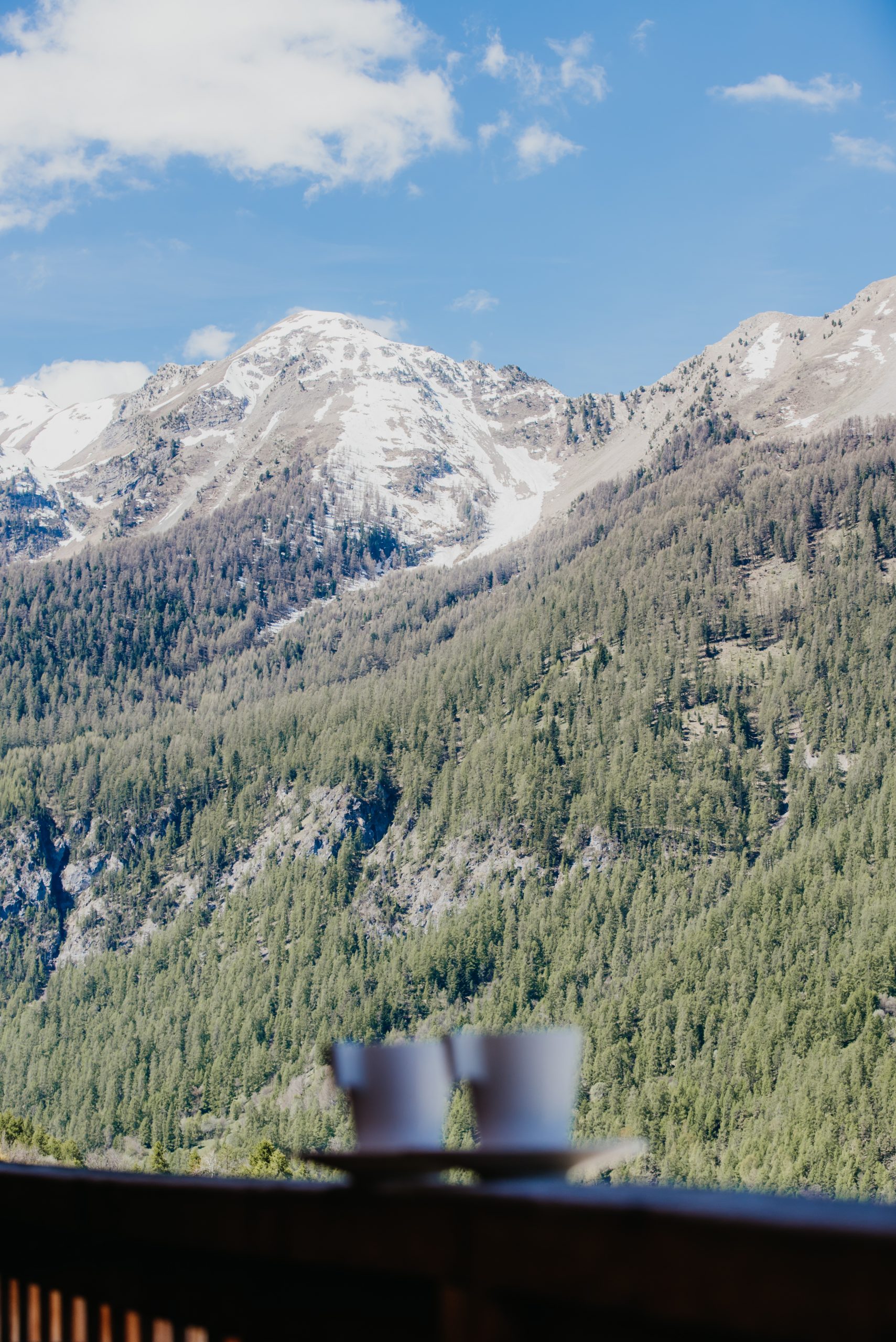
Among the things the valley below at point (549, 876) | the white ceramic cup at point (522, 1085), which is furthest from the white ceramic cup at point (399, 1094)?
the valley below at point (549, 876)

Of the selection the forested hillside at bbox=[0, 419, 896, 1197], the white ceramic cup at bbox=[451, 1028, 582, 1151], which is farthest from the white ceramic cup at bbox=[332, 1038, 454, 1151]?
the forested hillside at bbox=[0, 419, 896, 1197]

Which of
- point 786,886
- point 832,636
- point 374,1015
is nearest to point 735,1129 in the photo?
point 786,886

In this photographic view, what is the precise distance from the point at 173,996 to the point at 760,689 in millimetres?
91375

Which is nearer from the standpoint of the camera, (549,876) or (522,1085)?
(522,1085)

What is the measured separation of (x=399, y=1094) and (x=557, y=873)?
151817 mm

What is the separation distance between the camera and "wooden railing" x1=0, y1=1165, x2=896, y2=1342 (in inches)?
54.8

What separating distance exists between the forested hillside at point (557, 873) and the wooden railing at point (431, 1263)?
304 feet

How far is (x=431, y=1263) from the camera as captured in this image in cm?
177

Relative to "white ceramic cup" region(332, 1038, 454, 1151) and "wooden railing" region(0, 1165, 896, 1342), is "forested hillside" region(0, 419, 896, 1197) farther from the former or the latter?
"white ceramic cup" region(332, 1038, 454, 1151)

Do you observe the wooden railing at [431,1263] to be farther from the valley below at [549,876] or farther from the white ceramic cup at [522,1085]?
the valley below at [549,876]

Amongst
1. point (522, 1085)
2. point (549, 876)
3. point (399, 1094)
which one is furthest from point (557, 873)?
point (522, 1085)

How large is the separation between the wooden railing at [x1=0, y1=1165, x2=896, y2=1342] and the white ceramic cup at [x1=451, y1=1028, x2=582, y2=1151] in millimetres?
228

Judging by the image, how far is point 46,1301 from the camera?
2.58 meters

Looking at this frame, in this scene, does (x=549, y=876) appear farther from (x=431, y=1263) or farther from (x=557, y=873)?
(x=431, y=1263)
